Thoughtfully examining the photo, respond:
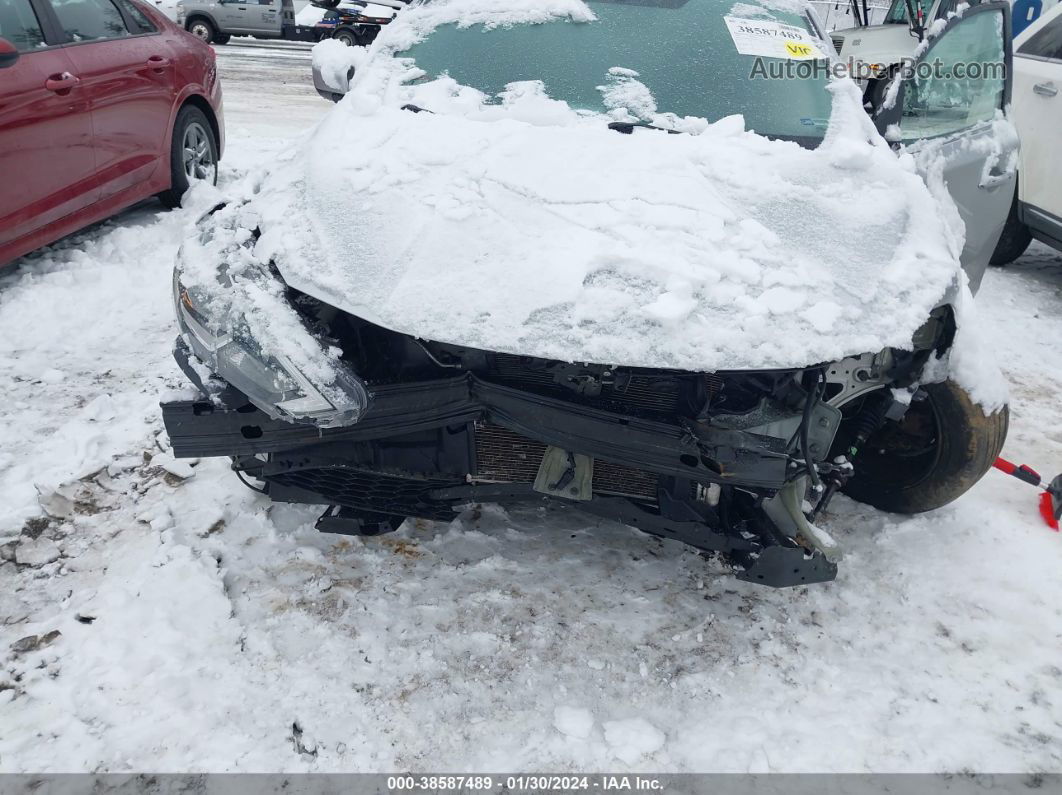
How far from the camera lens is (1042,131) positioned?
4789 mm

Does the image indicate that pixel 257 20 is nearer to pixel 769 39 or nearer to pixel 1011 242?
pixel 1011 242

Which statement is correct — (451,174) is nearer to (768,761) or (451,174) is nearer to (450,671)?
(450,671)

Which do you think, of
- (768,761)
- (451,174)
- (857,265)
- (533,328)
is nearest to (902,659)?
(768,761)

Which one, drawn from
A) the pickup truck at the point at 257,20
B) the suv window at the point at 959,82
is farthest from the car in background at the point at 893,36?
the pickup truck at the point at 257,20

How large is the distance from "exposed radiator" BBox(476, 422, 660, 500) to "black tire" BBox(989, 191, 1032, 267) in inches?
184

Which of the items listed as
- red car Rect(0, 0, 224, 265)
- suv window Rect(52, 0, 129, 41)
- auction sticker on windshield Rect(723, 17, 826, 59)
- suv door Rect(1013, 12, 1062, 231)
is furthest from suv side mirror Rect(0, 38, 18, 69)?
suv door Rect(1013, 12, 1062, 231)

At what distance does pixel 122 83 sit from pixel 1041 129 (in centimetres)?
582

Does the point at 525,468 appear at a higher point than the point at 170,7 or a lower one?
lower

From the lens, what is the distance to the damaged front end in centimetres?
190

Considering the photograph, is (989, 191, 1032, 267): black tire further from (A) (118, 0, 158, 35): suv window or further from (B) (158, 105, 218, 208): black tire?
(A) (118, 0, 158, 35): suv window

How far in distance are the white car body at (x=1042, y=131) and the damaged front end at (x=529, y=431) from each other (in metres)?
3.53

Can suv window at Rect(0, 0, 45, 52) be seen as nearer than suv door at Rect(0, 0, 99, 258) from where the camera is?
No

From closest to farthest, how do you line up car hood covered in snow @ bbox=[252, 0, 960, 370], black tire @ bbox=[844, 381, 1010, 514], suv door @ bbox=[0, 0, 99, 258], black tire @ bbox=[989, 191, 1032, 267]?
car hood covered in snow @ bbox=[252, 0, 960, 370] < black tire @ bbox=[844, 381, 1010, 514] < suv door @ bbox=[0, 0, 99, 258] < black tire @ bbox=[989, 191, 1032, 267]

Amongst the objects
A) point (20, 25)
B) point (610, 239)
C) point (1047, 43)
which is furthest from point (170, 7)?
point (610, 239)
